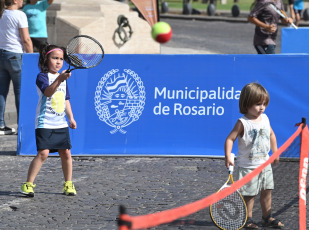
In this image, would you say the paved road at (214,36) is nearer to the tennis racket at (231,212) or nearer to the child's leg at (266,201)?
the child's leg at (266,201)

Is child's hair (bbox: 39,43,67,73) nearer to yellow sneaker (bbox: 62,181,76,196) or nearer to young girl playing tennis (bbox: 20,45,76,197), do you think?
young girl playing tennis (bbox: 20,45,76,197)

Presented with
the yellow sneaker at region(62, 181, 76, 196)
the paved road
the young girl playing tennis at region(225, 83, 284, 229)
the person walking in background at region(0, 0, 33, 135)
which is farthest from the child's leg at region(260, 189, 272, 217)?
the paved road

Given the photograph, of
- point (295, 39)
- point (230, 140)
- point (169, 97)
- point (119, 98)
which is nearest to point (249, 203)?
point (230, 140)

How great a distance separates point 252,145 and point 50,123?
221 centimetres

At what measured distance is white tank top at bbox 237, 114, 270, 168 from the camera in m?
6.65

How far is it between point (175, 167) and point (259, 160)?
111 inches

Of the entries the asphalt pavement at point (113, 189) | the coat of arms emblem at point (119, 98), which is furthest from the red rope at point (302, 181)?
the coat of arms emblem at point (119, 98)

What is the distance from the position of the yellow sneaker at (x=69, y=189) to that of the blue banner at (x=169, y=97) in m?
1.98

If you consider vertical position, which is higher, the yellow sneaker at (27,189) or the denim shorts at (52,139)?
the denim shorts at (52,139)

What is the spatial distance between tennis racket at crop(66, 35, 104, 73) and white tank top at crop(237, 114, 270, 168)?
1815 millimetres

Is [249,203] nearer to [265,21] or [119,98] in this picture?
[119,98]

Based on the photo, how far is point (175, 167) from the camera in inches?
369

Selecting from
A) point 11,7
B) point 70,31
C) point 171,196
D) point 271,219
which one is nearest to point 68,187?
point 171,196

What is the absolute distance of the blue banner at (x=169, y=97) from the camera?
31.9 ft
